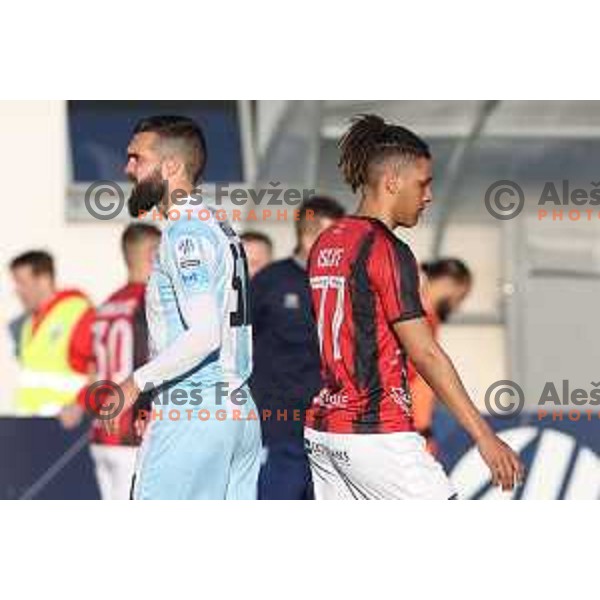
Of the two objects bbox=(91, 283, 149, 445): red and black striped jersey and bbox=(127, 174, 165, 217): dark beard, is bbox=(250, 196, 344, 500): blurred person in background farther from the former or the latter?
bbox=(127, 174, 165, 217): dark beard

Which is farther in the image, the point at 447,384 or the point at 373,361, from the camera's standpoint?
the point at 373,361

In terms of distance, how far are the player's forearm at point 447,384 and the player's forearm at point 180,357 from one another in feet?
2.03

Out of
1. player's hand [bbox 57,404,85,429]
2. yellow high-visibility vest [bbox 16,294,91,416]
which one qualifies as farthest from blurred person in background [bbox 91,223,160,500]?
yellow high-visibility vest [bbox 16,294,91,416]

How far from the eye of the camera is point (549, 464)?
28.9 ft

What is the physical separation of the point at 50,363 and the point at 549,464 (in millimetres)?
A: 2428

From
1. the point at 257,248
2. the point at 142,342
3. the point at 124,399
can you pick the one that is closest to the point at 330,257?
the point at 124,399

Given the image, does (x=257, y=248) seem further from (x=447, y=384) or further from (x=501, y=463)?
(x=501, y=463)

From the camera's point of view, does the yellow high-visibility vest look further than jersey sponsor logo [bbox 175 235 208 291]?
Yes

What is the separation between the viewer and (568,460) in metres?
8.81

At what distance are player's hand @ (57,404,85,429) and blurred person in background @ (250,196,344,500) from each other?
1203mm

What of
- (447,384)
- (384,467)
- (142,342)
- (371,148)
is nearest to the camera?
(447,384)

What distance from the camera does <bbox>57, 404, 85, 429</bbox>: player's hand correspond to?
8828 mm

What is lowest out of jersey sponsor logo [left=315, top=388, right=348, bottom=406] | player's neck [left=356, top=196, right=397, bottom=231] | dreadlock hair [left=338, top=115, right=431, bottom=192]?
jersey sponsor logo [left=315, top=388, right=348, bottom=406]

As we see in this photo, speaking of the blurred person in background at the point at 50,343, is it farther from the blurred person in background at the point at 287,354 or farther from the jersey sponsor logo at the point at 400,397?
the jersey sponsor logo at the point at 400,397
